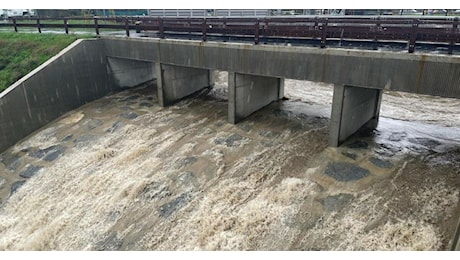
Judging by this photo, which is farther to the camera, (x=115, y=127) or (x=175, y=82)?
(x=175, y=82)

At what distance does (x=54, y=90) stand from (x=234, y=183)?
10.5m

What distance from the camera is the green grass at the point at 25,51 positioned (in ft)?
53.0

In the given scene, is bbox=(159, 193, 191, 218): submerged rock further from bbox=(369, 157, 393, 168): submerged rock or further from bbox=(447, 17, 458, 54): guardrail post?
bbox=(447, 17, 458, 54): guardrail post

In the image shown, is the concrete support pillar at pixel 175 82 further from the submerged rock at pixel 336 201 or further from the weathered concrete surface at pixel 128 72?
the submerged rock at pixel 336 201

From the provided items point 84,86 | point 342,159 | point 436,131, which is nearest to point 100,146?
point 84,86

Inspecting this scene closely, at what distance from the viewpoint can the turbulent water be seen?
8.01 meters

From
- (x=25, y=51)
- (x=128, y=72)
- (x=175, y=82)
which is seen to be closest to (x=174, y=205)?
(x=175, y=82)

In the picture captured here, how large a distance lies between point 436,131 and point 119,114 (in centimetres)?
1327

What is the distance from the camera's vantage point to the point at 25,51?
701 inches

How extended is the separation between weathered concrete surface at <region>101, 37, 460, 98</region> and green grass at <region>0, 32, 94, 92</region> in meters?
5.48

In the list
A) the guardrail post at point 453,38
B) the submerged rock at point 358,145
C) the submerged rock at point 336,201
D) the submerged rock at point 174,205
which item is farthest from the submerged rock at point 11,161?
the guardrail post at point 453,38

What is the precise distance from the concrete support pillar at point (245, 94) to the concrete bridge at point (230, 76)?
0.04 meters

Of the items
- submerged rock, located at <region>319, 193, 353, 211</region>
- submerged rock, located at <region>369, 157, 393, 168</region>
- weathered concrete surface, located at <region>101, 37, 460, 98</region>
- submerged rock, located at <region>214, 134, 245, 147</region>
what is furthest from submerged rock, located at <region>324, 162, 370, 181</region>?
submerged rock, located at <region>214, 134, 245, 147</region>

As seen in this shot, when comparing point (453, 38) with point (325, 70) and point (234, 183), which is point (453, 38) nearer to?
point (325, 70)
